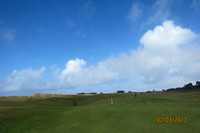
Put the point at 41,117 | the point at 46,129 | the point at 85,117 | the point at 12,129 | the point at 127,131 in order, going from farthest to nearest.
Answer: the point at 41,117 → the point at 85,117 → the point at 12,129 → the point at 46,129 → the point at 127,131

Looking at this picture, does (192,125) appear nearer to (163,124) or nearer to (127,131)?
(163,124)

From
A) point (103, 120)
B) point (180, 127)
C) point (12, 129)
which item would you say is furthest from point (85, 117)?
point (180, 127)

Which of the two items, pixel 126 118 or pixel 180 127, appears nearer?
pixel 180 127

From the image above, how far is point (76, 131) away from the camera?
16.0 meters

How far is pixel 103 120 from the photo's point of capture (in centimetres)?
1864

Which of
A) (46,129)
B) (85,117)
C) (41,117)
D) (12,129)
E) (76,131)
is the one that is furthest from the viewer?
(41,117)

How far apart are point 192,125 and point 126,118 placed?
23.3 feet

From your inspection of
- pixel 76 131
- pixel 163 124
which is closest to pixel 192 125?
pixel 163 124

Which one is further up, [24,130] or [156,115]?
[156,115]

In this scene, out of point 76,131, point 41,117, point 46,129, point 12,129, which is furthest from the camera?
point 41,117

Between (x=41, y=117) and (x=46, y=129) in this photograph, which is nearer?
(x=46, y=129)

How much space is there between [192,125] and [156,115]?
4583mm

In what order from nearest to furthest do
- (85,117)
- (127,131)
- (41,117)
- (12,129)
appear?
(127,131) < (12,129) < (85,117) < (41,117)

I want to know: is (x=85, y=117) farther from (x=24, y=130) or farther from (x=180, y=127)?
(x=180, y=127)
